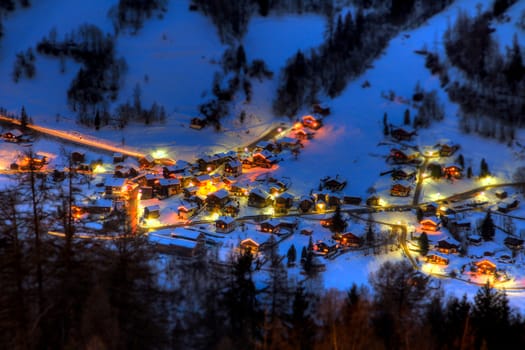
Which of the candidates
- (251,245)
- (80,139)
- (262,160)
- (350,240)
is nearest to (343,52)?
(262,160)

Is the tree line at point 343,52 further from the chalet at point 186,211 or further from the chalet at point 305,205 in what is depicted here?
the chalet at point 186,211

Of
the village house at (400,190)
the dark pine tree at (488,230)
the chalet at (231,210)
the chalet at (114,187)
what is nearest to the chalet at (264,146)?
the chalet at (231,210)

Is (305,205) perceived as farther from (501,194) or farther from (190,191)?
(501,194)

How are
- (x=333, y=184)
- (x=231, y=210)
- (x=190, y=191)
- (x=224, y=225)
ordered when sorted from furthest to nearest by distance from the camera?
(x=333, y=184) → (x=190, y=191) → (x=231, y=210) → (x=224, y=225)

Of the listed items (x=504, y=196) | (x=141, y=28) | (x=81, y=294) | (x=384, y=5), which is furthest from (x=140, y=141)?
(x=384, y=5)

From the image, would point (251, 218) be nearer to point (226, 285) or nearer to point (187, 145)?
point (226, 285)

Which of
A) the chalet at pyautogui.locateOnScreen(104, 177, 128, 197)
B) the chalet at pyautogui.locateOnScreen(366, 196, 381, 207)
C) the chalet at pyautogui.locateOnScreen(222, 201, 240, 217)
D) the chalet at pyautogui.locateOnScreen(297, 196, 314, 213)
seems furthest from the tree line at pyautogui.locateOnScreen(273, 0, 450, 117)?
the chalet at pyautogui.locateOnScreen(104, 177, 128, 197)
